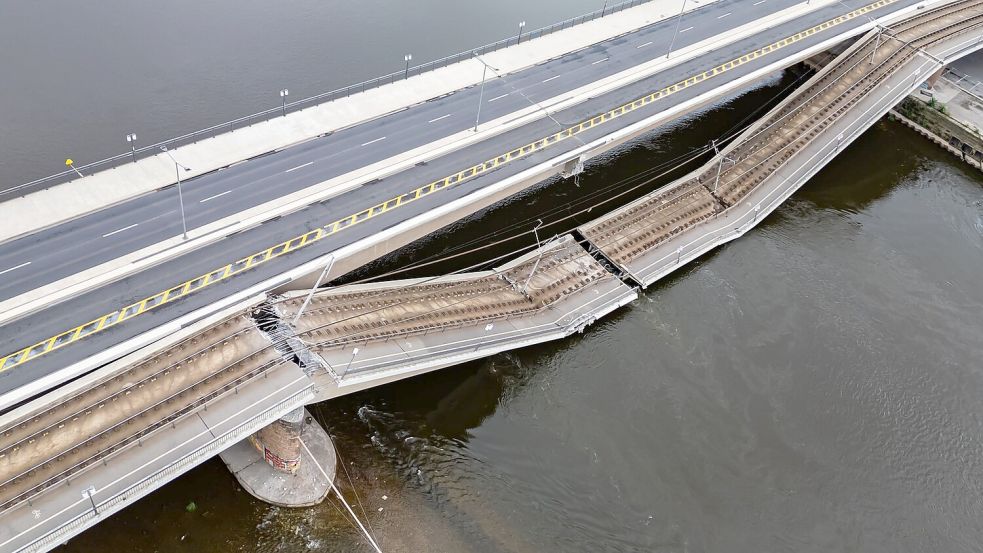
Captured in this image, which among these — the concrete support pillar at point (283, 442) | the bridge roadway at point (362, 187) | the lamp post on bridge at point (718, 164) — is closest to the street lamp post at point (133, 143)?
the bridge roadway at point (362, 187)

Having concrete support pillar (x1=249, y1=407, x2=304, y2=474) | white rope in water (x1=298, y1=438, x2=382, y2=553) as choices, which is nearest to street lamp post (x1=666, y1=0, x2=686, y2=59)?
white rope in water (x1=298, y1=438, x2=382, y2=553)

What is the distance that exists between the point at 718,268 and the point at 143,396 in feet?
162

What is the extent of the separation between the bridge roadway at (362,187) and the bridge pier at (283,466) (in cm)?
996

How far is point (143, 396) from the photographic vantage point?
1816 inches

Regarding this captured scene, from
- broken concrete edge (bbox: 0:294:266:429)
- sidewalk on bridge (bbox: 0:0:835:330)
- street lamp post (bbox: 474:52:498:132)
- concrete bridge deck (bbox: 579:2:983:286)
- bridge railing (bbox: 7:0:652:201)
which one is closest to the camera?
broken concrete edge (bbox: 0:294:266:429)

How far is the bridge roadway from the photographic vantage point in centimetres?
4769

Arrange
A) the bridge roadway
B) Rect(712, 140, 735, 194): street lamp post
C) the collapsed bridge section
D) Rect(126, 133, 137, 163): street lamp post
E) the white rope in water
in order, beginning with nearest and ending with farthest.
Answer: the bridge roadway
the white rope in water
the collapsed bridge section
Rect(126, 133, 137, 163): street lamp post
Rect(712, 140, 735, 194): street lamp post

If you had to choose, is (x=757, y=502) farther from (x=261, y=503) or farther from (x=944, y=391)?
(x=261, y=503)

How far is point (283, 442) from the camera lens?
48.4m

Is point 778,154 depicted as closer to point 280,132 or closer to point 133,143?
point 280,132

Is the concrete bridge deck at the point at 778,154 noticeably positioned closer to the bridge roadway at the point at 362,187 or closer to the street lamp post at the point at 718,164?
the street lamp post at the point at 718,164

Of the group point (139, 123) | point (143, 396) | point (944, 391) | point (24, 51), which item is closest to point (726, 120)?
point (944, 391)

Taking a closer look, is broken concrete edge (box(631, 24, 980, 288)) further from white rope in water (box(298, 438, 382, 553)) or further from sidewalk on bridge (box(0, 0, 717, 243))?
white rope in water (box(298, 438, 382, 553))

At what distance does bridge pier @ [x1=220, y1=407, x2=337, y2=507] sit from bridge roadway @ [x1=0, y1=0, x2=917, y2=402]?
9964mm
